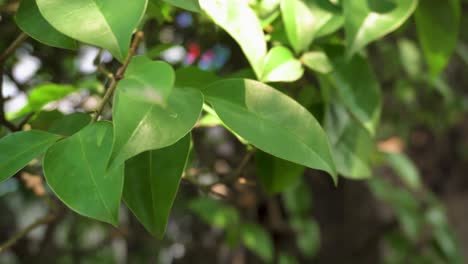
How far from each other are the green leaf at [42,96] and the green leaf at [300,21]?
1.07ft

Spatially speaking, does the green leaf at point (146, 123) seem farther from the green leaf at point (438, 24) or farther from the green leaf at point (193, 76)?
the green leaf at point (438, 24)

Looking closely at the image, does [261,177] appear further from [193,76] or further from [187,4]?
[187,4]

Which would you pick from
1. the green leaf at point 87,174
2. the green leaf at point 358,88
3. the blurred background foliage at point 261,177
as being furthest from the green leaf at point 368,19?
the green leaf at point 87,174

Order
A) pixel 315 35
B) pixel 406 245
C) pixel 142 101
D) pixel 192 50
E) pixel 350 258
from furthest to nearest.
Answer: pixel 350 258 → pixel 406 245 → pixel 192 50 → pixel 315 35 → pixel 142 101

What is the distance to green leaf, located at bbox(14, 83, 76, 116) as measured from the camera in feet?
2.69

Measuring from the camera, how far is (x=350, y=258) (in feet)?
7.18

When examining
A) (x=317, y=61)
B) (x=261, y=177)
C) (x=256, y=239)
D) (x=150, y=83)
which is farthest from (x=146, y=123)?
(x=256, y=239)

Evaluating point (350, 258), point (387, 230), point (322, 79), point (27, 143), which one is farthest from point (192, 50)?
point (350, 258)

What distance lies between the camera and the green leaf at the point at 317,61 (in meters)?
0.68

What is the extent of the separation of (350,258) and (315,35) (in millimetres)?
1628

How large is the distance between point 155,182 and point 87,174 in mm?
60

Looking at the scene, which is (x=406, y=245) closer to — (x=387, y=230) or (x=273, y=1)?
(x=387, y=230)

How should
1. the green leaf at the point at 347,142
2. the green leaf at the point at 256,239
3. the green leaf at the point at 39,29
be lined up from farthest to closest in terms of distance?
the green leaf at the point at 256,239 → the green leaf at the point at 347,142 → the green leaf at the point at 39,29

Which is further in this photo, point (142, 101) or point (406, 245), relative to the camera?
point (406, 245)
